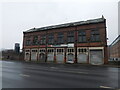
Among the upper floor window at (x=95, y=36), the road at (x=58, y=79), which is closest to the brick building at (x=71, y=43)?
the upper floor window at (x=95, y=36)

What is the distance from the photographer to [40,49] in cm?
4359

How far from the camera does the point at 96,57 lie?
3297 centimetres

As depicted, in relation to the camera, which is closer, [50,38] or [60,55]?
[60,55]

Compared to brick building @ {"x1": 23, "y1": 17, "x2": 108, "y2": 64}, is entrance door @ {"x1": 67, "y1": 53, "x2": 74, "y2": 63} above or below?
below

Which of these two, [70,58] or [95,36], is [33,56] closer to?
[70,58]

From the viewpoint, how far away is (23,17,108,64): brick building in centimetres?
3316

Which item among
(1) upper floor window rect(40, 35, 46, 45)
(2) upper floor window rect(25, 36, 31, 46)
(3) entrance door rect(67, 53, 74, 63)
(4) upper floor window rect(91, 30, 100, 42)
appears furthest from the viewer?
(2) upper floor window rect(25, 36, 31, 46)

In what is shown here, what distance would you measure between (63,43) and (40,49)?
9.40m

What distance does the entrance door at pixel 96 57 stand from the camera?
32.4 m

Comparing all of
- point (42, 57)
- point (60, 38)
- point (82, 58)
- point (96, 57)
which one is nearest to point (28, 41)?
point (42, 57)

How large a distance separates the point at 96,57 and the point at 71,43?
836cm

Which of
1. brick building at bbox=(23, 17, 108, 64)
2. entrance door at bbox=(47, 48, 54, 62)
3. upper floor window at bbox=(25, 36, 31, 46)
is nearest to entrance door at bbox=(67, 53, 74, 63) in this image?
brick building at bbox=(23, 17, 108, 64)

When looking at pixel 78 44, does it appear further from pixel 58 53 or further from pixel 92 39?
pixel 58 53

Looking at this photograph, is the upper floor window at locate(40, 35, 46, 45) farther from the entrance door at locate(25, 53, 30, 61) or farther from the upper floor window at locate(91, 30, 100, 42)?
the upper floor window at locate(91, 30, 100, 42)
